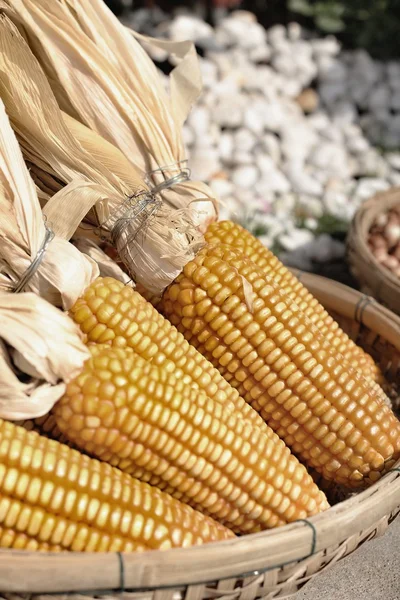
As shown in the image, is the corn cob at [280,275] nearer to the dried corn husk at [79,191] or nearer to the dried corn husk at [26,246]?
the dried corn husk at [79,191]

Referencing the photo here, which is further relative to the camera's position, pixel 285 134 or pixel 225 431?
pixel 285 134

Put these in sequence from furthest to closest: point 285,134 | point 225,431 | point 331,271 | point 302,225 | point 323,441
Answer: point 285,134 → point 302,225 → point 331,271 → point 323,441 → point 225,431

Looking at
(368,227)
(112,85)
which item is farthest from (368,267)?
(112,85)

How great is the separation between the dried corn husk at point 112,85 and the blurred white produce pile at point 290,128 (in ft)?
5.70

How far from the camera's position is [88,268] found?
141 cm

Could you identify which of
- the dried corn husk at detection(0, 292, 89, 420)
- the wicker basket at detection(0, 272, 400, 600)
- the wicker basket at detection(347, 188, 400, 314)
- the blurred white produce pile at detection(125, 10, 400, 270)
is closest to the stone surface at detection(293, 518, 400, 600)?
the wicker basket at detection(0, 272, 400, 600)

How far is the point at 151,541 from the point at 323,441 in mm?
490

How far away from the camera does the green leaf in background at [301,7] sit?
484 cm

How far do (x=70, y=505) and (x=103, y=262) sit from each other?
0.60 metres

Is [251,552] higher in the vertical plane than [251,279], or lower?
lower

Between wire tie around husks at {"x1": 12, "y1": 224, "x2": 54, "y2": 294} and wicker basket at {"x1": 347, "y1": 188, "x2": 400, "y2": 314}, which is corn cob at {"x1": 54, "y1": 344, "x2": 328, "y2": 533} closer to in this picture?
wire tie around husks at {"x1": 12, "y1": 224, "x2": 54, "y2": 294}

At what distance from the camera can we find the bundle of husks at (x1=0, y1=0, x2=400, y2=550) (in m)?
1.29

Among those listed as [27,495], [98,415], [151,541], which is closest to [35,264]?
[98,415]

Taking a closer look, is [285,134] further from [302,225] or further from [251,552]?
[251,552]
